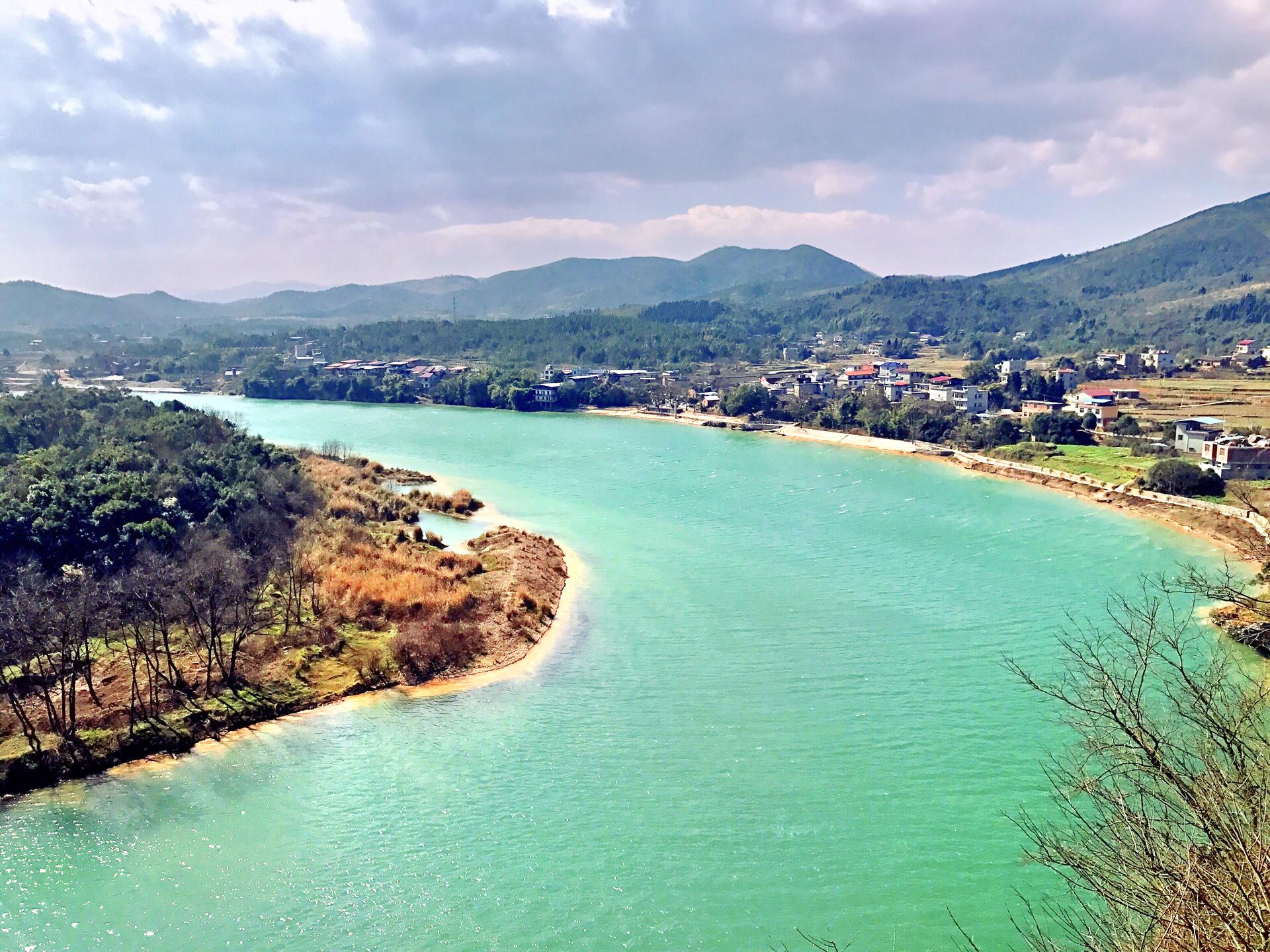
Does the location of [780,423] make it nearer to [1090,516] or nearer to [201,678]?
[1090,516]

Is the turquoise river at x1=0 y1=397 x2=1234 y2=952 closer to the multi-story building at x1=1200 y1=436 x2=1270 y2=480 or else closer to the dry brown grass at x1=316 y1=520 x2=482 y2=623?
the dry brown grass at x1=316 y1=520 x2=482 y2=623

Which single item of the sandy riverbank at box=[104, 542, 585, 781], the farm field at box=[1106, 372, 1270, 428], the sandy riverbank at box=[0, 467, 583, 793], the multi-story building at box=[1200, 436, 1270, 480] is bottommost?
the sandy riverbank at box=[104, 542, 585, 781]

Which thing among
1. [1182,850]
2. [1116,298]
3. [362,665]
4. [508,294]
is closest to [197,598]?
[362,665]

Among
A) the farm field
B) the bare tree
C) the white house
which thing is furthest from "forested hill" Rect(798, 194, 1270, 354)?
the bare tree

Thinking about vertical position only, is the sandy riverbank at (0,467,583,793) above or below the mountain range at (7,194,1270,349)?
below

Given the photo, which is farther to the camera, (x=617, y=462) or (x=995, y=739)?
(x=617, y=462)

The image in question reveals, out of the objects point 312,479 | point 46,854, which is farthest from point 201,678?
point 312,479

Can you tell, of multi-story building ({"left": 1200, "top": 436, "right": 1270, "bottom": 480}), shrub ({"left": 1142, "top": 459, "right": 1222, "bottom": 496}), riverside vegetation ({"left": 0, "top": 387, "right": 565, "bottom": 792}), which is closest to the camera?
riverside vegetation ({"left": 0, "top": 387, "right": 565, "bottom": 792})
